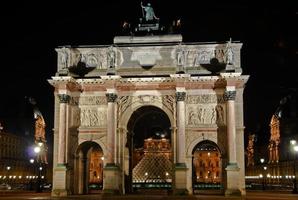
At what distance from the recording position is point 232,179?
104ft

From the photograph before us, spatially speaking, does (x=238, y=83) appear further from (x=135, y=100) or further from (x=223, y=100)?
(x=135, y=100)

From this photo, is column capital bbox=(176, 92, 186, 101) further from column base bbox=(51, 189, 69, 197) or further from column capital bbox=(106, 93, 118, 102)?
column base bbox=(51, 189, 69, 197)

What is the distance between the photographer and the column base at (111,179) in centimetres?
3237

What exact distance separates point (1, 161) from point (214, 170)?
50393mm

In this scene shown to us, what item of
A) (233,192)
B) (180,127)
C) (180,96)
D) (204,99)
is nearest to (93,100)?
(180,96)

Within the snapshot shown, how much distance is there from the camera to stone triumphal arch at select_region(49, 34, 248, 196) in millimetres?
32844

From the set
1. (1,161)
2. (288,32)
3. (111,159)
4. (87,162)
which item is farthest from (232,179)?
(1,161)

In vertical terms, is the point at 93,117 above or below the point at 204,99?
below

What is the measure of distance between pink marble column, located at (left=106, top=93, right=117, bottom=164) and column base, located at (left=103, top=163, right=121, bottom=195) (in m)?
0.42

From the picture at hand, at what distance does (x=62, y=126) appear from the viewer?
33406 millimetres

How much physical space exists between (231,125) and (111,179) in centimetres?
829

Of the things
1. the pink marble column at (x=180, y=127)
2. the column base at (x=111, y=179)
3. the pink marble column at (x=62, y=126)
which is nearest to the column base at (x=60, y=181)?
the pink marble column at (x=62, y=126)

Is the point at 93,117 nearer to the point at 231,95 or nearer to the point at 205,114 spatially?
Answer: the point at 205,114

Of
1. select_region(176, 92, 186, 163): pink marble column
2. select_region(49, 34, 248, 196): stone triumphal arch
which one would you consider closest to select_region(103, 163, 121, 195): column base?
select_region(49, 34, 248, 196): stone triumphal arch
